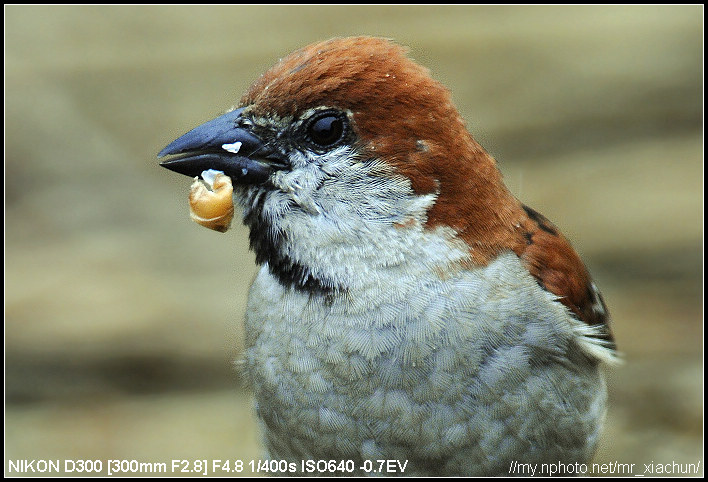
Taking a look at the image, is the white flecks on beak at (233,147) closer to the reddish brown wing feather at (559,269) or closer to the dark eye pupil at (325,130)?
the dark eye pupil at (325,130)

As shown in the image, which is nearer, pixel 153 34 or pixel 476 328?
pixel 476 328

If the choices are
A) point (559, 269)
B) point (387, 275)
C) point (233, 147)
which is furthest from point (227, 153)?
point (559, 269)

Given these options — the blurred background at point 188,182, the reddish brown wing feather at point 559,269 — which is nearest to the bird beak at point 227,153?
the reddish brown wing feather at point 559,269

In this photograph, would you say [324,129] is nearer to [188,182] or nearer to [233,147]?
[233,147]

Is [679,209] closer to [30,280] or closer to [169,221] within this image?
[169,221]

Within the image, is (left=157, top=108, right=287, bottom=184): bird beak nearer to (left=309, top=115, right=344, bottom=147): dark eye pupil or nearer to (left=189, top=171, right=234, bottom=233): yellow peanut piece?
(left=189, top=171, right=234, bottom=233): yellow peanut piece

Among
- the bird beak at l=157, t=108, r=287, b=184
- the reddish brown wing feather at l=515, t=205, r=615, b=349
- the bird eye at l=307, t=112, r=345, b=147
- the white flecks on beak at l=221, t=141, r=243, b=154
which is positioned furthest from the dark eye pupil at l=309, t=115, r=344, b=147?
the reddish brown wing feather at l=515, t=205, r=615, b=349

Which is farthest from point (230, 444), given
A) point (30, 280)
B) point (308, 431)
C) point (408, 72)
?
point (408, 72)
